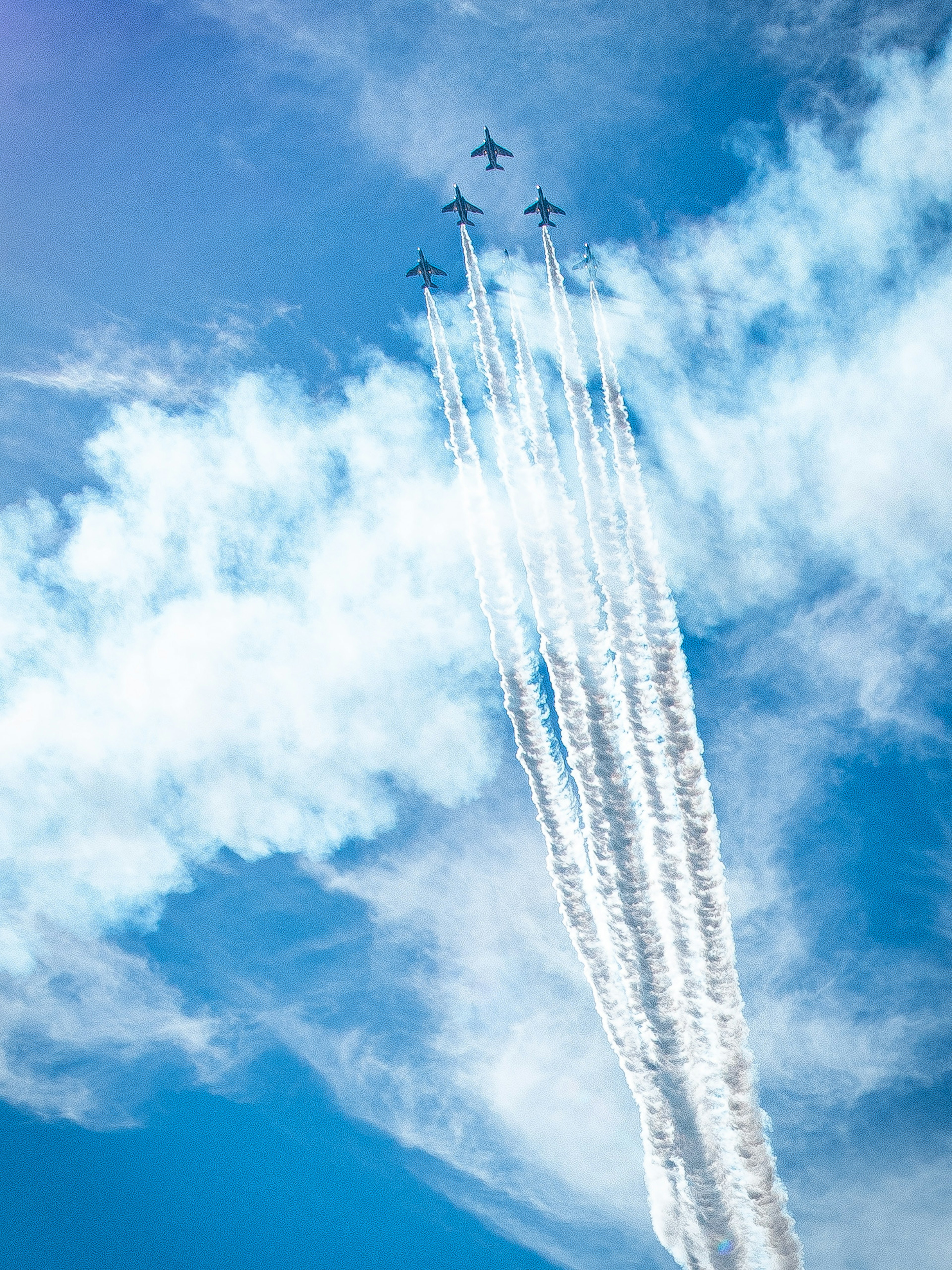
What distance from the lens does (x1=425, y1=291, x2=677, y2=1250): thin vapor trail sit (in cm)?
4750

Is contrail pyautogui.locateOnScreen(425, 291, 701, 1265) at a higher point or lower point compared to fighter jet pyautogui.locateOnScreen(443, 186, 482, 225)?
lower

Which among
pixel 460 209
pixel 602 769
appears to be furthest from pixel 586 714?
pixel 460 209

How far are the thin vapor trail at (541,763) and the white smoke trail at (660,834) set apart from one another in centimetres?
330

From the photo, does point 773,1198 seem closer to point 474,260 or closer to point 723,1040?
point 723,1040

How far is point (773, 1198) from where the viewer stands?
2159 inches

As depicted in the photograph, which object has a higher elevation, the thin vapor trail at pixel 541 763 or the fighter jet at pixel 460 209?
the fighter jet at pixel 460 209

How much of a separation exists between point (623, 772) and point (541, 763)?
182 inches

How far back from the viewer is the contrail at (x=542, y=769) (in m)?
47.5

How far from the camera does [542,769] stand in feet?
159

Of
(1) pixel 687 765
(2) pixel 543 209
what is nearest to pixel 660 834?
(1) pixel 687 765

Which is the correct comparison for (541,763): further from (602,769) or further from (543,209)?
(543,209)

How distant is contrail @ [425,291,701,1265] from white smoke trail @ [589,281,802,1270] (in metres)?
5.37

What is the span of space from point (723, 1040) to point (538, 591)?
29.6 metres

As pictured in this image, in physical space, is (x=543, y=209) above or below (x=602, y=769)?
above
